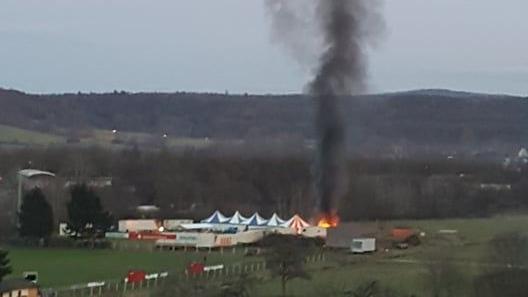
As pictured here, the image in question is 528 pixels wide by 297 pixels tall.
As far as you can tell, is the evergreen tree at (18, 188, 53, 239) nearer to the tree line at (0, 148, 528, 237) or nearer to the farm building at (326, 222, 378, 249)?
the tree line at (0, 148, 528, 237)

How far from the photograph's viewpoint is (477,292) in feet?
49.2

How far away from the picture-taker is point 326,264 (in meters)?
23.8

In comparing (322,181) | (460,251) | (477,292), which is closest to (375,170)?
(322,181)

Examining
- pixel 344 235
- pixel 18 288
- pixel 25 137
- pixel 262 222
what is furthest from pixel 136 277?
pixel 25 137

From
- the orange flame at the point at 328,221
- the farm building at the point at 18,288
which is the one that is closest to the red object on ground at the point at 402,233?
the orange flame at the point at 328,221

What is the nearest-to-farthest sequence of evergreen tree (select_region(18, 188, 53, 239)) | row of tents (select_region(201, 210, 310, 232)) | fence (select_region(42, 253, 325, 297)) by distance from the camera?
fence (select_region(42, 253, 325, 297)) → evergreen tree (select_region(18, 188, 53, 239)) → row of tents (select_region(201, 210, 310, 232))

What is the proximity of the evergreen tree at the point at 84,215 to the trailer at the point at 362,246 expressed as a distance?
665 centimetres

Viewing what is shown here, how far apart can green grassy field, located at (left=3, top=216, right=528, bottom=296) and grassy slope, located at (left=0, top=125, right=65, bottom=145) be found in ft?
149

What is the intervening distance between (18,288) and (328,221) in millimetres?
15645

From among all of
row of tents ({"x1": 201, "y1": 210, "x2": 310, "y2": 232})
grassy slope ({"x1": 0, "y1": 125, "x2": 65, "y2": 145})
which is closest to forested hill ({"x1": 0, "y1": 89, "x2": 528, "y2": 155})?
grassy slope ({"x1": 0, "y1": 125, "x2": 65, "y2": 145})

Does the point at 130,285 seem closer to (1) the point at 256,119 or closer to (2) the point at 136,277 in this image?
(2) the point at 136,277

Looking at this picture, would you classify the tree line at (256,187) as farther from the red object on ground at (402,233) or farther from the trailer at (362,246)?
the trailer at (362,246)

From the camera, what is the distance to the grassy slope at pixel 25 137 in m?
73.2

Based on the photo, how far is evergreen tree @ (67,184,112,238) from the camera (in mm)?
28812
